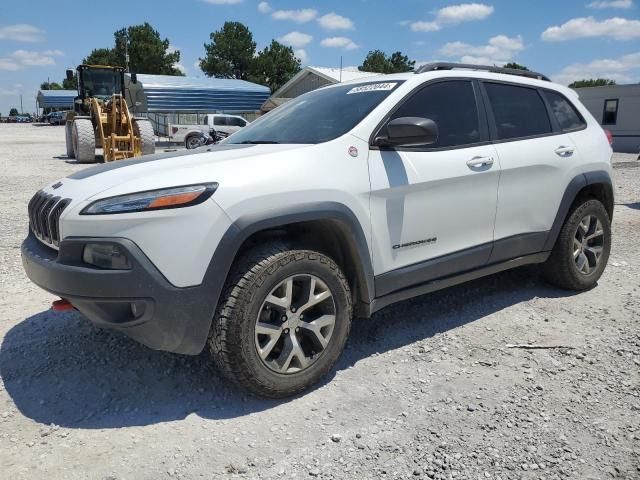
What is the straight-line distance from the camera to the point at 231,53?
216 feet

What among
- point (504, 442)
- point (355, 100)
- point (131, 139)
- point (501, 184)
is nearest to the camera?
point (504, 442)

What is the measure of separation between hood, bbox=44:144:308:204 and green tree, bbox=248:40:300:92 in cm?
6234

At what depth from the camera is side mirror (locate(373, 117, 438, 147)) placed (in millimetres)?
2975

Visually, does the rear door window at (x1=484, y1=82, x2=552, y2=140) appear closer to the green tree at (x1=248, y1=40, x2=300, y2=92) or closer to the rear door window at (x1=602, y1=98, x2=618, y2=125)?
the rear door window at (x1=602, y1=98, x2=618, y2=125)

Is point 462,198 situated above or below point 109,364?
above

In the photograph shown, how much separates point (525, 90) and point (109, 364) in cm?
362

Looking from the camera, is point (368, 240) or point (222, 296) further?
point (368, 240)

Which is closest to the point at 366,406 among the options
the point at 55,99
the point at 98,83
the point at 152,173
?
the point at 152,173

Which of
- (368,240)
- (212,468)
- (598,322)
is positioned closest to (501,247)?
(598,322)

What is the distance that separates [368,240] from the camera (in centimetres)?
303

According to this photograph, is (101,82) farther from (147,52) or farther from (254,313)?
(147,52)

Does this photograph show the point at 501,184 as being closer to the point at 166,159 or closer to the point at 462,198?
the point at 462,198

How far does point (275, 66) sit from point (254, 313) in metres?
64.6

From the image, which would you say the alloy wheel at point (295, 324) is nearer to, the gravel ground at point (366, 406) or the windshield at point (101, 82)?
the gravel ground at point (366, 406)
